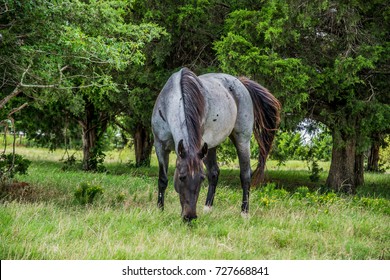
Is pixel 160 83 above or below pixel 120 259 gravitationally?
above

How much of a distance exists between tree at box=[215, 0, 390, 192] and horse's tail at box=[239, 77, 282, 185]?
72.2 inches

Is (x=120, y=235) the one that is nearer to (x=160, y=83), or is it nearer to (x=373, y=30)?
(x=160, y=83)

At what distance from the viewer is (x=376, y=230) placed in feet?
22.1

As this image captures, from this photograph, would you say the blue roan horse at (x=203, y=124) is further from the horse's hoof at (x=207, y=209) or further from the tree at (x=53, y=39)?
the tree at (x=53, y=39)

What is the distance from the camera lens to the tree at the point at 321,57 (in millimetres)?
10180

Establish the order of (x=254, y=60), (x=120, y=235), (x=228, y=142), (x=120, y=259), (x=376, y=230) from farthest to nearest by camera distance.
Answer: (x=228, y=142)
(x=254, y=60)
(x=376, y=230)
(x=120, y=235)
(x=120, y=259)

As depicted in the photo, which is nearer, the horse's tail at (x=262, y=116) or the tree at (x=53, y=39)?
the tree at (x=53, y=39)

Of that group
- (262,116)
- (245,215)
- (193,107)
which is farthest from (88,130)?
(193,107)

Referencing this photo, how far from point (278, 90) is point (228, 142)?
410cm

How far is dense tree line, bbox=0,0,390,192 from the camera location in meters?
7.34

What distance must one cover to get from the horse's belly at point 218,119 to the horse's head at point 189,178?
4.46 feet

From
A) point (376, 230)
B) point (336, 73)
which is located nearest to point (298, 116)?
point (336, 73)

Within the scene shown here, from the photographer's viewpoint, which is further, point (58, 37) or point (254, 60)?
point (254, 60)

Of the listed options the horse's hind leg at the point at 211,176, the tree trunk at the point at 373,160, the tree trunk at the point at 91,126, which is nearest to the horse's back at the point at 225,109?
the horse's hind leg at the point at 211,176
